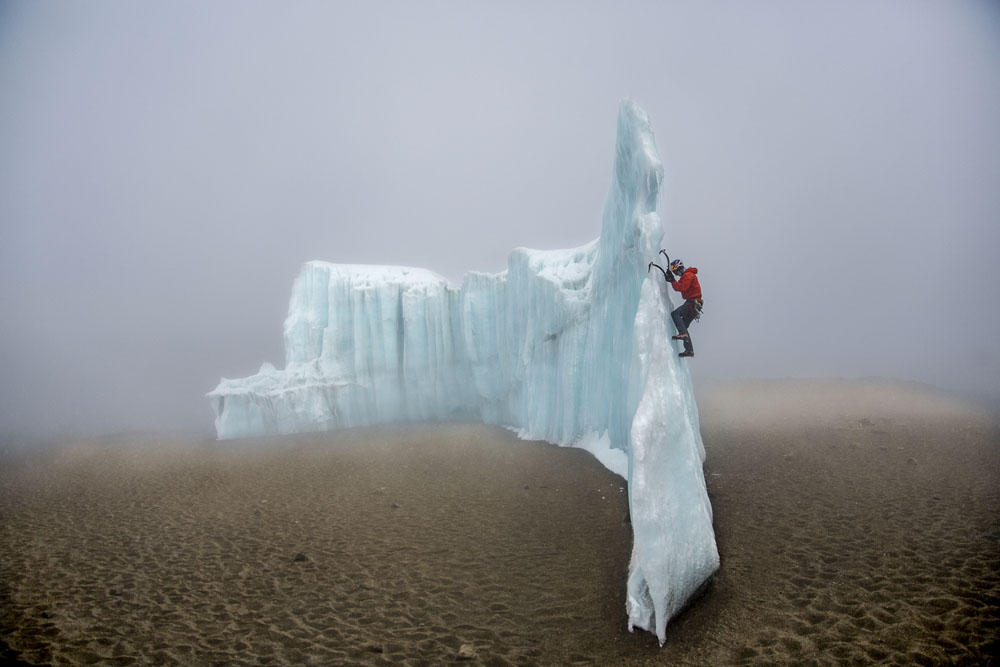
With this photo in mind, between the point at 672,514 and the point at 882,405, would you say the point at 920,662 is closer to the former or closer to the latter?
the point at 672,514

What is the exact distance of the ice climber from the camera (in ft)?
22.6

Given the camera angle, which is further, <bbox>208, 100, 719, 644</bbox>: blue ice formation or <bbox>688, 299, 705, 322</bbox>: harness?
<bbox>688, 299, 705, 322</bbox>: harness

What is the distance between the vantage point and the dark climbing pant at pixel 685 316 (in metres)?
7.06

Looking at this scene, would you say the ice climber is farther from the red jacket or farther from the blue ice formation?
the blue ice formation

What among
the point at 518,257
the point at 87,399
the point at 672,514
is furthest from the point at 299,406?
the point at 87,399

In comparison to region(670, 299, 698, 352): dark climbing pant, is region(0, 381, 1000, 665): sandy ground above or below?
below

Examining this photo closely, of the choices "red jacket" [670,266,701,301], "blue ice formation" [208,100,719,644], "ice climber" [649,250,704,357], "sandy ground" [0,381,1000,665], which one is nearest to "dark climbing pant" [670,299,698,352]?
"ice climber" [649,250,704,357]

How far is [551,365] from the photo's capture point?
41.6 ft

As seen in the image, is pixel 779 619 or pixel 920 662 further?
pixel 779 619

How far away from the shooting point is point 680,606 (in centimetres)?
462

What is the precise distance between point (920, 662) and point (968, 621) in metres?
1.01

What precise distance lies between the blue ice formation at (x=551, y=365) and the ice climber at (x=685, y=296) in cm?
26

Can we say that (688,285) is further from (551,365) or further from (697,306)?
(551,365)

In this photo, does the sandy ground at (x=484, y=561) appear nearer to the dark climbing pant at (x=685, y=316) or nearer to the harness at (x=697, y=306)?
the dark climbing pant at (x=685, y=316)
